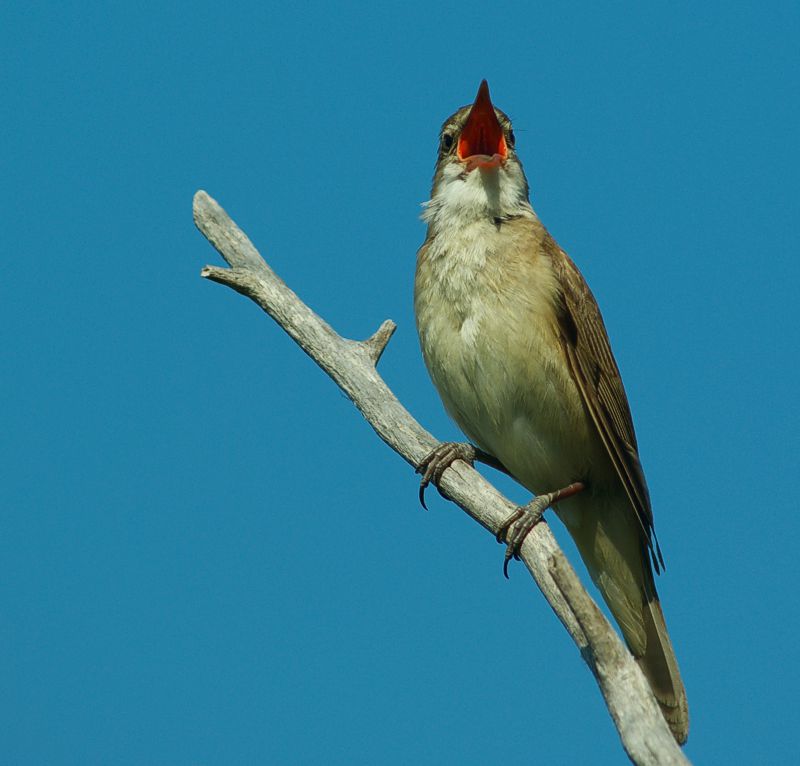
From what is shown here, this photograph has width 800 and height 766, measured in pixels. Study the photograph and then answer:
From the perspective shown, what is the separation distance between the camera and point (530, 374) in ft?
18.7

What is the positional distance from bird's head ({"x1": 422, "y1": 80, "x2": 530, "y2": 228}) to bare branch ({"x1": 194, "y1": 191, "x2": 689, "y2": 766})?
788 millimetres

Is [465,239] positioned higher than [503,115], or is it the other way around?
[503,115]

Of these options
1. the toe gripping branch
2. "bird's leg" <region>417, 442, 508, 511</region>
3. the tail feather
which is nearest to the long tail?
the tail feather

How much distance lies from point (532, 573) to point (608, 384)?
142cm

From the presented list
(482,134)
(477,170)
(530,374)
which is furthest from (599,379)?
(482,134)

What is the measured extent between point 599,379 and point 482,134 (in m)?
1.64

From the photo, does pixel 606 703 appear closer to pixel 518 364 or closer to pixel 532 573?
pixel 532 573

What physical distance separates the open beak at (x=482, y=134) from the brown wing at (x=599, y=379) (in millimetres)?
745

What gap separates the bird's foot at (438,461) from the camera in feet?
19.1

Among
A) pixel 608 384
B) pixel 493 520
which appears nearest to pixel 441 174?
pixel 608 384

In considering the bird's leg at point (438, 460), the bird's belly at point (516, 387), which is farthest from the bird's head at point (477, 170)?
the bird's leg at point (438, 460)

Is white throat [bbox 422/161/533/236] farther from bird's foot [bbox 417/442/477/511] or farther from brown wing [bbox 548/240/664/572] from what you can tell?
bird's foot [bbox 417/442/477/511]

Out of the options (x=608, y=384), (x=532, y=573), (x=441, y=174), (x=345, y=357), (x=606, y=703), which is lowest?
(x=606, y=703)

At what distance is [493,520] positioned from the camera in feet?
17.9
